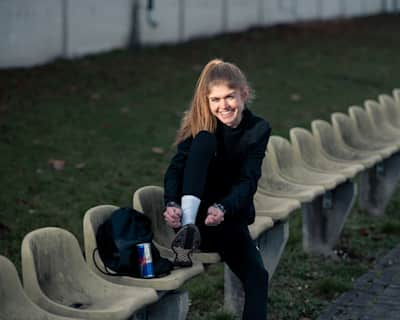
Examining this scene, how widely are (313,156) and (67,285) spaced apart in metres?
3.78

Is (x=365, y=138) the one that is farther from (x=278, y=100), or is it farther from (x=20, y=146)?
(x=278, y=100)

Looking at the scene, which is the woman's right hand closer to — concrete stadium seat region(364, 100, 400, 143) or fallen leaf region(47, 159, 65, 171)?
fallen leaf region(47, 159, 65, 171)

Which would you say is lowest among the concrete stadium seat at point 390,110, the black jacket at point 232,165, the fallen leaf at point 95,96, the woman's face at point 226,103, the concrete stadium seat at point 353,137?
the fallen leaf at point 95,96

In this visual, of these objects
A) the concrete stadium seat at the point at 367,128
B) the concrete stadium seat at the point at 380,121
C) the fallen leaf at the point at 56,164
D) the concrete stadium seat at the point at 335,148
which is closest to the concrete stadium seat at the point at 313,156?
the concrete stadium seat at the point at 335,148

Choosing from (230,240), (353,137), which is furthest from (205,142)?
(353,137)

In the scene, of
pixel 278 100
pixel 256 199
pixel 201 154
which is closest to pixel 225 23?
pixel 278 100

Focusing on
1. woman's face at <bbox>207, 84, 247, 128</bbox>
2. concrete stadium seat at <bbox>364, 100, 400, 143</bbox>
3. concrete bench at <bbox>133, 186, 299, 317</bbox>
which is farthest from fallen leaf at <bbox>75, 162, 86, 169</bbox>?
woman's face at <bbox>207, 84, 247, 128</bbox>

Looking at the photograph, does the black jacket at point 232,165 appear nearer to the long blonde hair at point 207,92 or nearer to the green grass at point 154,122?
the long blonde hair at point 207,92

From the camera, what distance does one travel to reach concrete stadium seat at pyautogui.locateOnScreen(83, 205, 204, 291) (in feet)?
16.0

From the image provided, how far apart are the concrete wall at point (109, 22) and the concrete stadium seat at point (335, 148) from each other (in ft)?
21.5

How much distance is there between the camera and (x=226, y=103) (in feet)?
18.2

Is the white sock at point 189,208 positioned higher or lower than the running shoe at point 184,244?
higher

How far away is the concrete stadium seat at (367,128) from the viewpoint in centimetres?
975

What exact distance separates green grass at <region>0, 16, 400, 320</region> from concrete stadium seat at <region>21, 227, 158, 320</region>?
1459 mm
